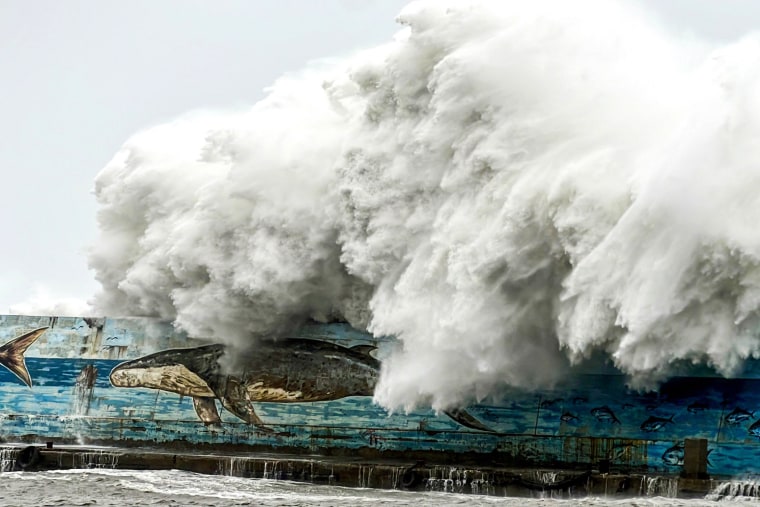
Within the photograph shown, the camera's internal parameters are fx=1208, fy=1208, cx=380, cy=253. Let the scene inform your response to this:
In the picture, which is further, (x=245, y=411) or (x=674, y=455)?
(x=245, y=411)

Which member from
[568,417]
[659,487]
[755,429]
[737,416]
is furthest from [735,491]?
[568,417]

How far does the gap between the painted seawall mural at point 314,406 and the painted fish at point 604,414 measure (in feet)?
0.08

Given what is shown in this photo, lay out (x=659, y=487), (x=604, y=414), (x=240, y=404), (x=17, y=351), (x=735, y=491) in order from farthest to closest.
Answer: (x=17, y=351) → (x=240, y=404) → (x=604, y=414) → (x=659, y=487) → (x=735, y=491)

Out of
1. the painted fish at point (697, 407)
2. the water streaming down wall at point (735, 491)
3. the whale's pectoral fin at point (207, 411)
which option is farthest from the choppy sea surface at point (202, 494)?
the painted fish at point (697, 407)

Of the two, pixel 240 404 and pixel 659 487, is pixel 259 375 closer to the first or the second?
pixel 240 404

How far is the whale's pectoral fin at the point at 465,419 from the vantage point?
25203mm

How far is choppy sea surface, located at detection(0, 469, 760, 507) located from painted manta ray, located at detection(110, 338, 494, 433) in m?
3.04

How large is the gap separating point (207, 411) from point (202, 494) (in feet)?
20.4

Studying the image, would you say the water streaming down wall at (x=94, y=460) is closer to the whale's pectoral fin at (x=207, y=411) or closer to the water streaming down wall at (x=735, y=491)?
the whale's pectoral fin at (x=207, y=411)

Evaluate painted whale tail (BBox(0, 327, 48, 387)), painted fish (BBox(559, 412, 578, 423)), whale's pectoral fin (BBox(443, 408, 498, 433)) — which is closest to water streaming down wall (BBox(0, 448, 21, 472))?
painted whale tail (BBox(0, 327, 48, 387))

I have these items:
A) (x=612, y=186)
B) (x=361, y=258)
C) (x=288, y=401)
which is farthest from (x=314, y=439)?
(x=612, y=186)

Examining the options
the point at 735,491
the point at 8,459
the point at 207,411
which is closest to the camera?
the point at 735,491

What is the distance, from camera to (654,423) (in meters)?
23.1

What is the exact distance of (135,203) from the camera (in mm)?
31250
